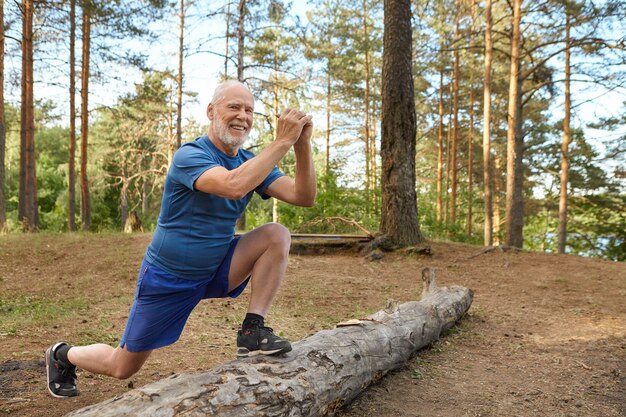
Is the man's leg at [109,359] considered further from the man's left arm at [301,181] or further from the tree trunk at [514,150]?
the tree trunk at [514,150]

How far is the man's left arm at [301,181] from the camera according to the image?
9.01ft

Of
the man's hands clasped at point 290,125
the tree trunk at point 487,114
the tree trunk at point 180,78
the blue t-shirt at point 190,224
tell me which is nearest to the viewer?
the man's hands clasped at point 290,125

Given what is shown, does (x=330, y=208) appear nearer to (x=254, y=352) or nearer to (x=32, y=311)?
(x=32, y=311)

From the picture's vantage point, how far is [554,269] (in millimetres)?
8594

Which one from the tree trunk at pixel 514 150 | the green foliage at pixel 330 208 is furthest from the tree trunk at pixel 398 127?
the tree trunk at pixel 514 150

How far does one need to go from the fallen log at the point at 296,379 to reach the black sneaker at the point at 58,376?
943mm

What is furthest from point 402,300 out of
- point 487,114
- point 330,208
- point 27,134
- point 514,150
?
point 27,134

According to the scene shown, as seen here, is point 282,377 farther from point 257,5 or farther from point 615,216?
point 615,216

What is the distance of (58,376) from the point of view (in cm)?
300

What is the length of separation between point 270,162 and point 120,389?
2.07 metres

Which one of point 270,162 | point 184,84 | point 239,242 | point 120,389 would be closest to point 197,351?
point 120,389

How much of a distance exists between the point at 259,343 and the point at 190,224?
82 centimetres

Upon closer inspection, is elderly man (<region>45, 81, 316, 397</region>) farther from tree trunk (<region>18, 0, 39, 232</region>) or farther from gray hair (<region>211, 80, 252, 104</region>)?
tree trunk (<region>18, 0, 39, 232</region>)

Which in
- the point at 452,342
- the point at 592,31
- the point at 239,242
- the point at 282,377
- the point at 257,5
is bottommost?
the point at 452,342
